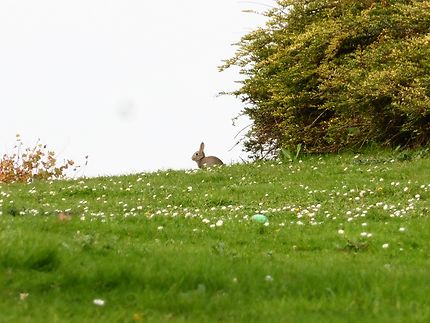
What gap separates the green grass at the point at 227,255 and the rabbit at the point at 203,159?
8.90 m

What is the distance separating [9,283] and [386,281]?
4.36 m

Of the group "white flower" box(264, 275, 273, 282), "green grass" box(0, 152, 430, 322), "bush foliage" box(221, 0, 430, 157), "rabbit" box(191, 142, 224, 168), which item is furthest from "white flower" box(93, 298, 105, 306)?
"rabbit" box(191, 142, 224, 168)

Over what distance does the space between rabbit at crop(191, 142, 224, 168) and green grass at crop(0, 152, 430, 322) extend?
350 inches

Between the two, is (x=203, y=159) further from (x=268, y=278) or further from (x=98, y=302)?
(x=98, y=302)

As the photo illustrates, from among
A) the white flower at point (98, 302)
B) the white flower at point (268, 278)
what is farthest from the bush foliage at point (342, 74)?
the white flower at point (98, 302)

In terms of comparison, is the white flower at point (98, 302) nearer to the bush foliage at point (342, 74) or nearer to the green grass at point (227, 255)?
the green grass at point (227, 255)

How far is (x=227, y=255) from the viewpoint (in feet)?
30.5

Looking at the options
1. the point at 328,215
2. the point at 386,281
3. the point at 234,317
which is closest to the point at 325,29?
the point at 328,215

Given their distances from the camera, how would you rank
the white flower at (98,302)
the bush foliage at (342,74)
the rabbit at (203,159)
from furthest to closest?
the rabbit at (203,159) → the bush foliage at (342,74) → the white flower at (98,302)

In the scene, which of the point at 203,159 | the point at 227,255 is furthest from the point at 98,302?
the point at 203,159

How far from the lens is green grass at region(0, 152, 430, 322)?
23.1 ft

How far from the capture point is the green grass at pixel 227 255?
704 cm

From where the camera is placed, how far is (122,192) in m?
18.5

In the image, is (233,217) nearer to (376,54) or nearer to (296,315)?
(296,315)
